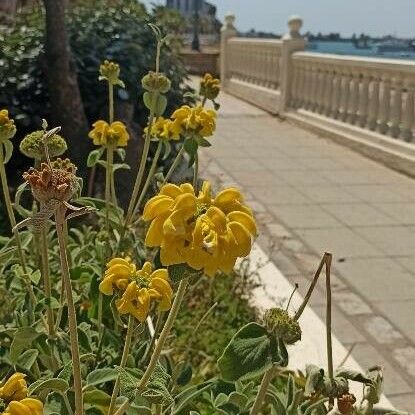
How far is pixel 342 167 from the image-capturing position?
7152 mm

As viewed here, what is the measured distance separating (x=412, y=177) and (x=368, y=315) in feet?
11.2

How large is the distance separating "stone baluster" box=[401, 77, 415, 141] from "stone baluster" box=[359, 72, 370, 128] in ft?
3.02

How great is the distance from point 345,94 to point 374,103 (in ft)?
2.70

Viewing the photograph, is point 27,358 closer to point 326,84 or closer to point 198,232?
point 198,232

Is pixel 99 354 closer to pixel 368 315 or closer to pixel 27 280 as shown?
pixel 27 280

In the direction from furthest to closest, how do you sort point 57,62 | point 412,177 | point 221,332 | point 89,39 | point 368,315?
point 412,177, point 89,39, point 57,62, point 368,315, point 221,332

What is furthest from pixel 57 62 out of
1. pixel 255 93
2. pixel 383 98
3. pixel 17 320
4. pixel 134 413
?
pixel 255 93

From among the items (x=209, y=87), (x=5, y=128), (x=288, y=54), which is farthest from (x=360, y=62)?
(x=5, y=128)

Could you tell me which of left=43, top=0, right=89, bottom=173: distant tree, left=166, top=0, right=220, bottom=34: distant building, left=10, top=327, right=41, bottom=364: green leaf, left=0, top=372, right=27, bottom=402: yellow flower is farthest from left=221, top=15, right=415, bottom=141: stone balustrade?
left=166, top=0, right=220, bottom=34: distant building

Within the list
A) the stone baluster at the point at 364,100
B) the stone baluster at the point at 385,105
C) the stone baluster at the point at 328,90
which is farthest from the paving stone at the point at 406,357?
the stone baluster at the point at 328,90

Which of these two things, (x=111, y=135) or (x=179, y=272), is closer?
(x=179, y=272)

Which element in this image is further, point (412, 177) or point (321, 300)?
point (412, 177)

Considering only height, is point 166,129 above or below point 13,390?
above

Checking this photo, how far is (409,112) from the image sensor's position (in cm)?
704
